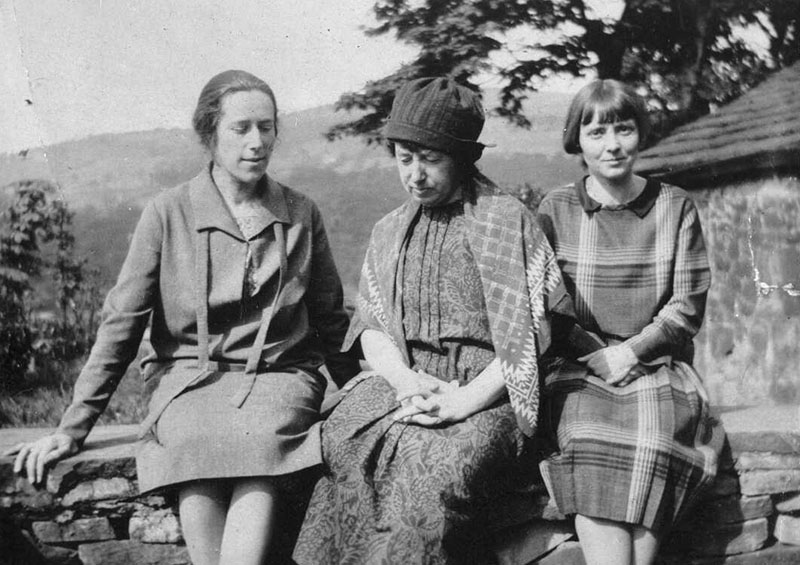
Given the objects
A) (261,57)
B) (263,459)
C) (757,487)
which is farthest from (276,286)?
(261,57)

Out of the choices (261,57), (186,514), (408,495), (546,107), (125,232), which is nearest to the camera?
(408,495)

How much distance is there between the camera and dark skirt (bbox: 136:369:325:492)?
259 centimetres

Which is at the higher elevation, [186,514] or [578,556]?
[186,514]

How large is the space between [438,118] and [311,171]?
599cm

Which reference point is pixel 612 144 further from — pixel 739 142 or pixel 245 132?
pixel 739 142

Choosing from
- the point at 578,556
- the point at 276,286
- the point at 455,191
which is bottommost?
the point at 578,556

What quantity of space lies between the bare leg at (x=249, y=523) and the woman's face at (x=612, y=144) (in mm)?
1652

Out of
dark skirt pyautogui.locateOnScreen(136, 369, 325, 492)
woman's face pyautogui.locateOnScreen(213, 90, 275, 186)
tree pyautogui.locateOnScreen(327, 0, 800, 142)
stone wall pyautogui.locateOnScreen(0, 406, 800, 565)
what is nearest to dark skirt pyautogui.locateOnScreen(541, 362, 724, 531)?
stone wall pyautogui.locateOnScreen(0, 406, 800, 565)

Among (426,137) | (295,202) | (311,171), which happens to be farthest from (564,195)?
(311,171)

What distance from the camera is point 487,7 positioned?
8.64 metres

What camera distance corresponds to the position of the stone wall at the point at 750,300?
23.7ft

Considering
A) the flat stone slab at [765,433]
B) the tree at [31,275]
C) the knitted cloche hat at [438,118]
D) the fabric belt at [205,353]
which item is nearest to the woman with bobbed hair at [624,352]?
the flat stone slab at [765,433]

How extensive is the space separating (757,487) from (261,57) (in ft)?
16.8

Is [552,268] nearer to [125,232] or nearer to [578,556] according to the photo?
[578,556]
